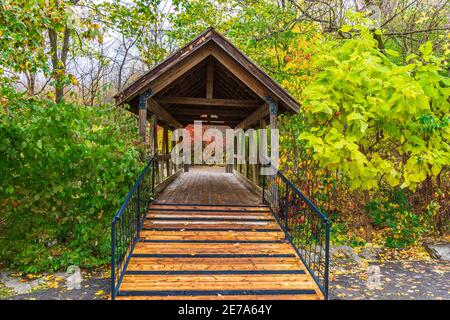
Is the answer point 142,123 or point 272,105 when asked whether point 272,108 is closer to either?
point 272,105

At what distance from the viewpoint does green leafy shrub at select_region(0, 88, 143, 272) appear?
18.8ft

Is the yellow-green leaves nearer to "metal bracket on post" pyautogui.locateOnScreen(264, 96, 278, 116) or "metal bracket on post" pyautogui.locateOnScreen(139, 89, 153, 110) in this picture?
"metal bracket on post" pyautogui.locateOnScreen(264, 96, 278, 116)

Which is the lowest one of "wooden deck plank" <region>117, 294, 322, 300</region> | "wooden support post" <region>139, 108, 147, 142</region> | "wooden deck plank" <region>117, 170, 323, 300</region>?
"wooden deck plank" <region>117, 294, 322, 300</region>

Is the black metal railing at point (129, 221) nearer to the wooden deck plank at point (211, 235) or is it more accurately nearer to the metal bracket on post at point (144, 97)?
the wooden deck plank at point (211, 235)

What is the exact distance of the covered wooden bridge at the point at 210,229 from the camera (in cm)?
463

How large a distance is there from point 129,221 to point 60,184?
1.45 meters

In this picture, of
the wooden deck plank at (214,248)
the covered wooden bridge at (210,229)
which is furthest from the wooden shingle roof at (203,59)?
the wooden deck plank at (214,248)

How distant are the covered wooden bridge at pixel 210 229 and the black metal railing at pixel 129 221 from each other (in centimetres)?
2

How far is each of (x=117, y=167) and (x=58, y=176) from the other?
108 cm

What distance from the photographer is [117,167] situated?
20.2 feet

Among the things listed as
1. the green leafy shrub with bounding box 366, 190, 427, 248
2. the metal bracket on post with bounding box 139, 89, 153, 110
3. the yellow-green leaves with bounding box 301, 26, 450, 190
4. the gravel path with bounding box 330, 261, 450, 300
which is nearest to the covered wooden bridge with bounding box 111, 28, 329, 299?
the metal bracket on post with bounding box 139, 89, 153, 110

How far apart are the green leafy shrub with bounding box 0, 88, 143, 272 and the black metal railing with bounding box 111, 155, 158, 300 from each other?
37 cm
